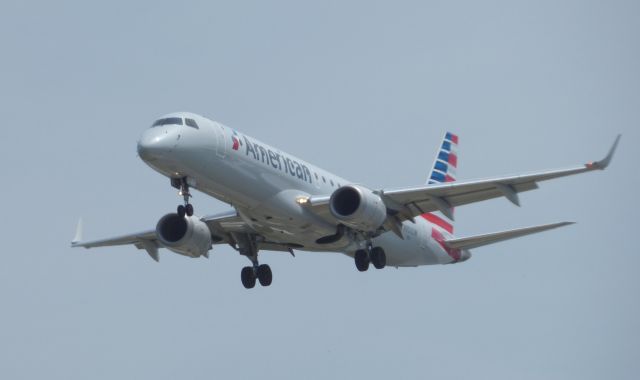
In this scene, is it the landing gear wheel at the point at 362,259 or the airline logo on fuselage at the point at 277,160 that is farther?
the landing gear wheel at the point at 362,259

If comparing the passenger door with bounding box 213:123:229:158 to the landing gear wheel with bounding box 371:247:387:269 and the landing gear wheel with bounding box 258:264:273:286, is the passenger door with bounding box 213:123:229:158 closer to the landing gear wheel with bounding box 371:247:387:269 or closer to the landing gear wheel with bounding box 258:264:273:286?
the landing gear wheel with bounding box 371:247:387:269

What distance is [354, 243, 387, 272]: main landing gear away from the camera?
48.3 metres

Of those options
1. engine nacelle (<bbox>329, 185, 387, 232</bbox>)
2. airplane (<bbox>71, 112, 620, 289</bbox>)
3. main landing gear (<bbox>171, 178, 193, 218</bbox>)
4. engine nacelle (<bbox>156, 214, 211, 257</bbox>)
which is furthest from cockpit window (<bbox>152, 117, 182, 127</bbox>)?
engine nacelle (<bbox>329, 185, 387, 232</bbox>)

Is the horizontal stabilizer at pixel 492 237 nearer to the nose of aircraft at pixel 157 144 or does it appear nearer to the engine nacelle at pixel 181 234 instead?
the engine nacelle at pixel 181 234

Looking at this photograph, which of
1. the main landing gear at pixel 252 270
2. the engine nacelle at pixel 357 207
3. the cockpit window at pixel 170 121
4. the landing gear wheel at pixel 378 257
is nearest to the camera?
the cockpit window at pixel 170 121

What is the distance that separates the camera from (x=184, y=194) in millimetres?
43656

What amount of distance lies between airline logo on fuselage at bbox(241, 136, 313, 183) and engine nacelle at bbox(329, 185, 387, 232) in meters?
1.75

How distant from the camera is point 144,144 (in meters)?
42.0

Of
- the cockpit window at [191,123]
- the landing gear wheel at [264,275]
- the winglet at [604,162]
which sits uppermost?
the cockpit window at [191,123]

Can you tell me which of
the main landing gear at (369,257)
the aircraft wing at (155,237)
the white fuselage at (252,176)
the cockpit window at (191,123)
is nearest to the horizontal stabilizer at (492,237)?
the white fuselage at (252,176)

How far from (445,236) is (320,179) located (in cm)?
808

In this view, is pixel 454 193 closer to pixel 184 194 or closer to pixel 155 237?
pixel 184 194

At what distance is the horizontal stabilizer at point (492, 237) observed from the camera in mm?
46709

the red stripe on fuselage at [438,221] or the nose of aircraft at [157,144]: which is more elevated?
the nose of aircraft at [157,144]
